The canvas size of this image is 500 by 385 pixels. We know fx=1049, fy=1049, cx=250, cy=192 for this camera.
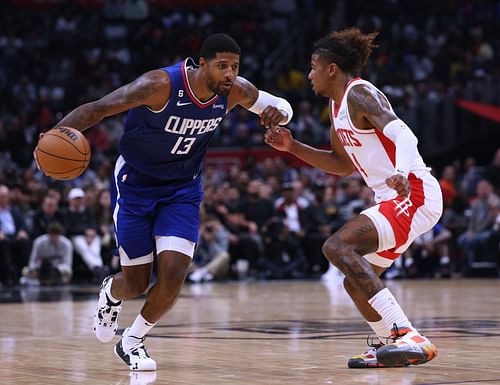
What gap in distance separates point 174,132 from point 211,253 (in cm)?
1005

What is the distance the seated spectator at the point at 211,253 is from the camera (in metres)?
16.2

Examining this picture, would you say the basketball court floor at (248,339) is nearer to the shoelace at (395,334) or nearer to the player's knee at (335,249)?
the shoelace at (395,334)

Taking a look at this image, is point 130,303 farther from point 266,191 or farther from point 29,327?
point 266,191

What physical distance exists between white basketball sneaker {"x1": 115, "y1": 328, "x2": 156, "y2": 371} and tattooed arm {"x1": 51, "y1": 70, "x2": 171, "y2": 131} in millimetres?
1340

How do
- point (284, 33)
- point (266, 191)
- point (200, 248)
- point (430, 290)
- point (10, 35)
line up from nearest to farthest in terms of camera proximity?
point (430, 290) < point (200, 248) < point (266, 191) < point (10, 35) < point (284, 33)

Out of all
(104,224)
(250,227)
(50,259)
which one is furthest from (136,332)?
(250,227)

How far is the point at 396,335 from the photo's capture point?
605cm

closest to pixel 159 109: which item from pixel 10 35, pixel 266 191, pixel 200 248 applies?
pixel 200 248

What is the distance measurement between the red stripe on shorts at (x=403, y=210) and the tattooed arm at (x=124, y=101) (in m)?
1.51

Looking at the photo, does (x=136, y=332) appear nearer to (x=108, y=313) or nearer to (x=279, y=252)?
(x=108, y=313)

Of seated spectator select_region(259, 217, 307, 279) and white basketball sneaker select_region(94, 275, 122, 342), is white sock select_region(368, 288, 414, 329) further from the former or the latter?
seated spectator select_region(259, 217, 307, 279)

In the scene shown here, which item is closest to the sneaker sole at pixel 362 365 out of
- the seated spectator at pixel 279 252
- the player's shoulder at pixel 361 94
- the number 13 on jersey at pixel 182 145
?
the player's shoulder at pixel 361 94

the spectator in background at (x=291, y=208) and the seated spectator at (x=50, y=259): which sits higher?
the spectator in background at (x=291, y=208)

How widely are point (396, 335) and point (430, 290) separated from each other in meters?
8.17
